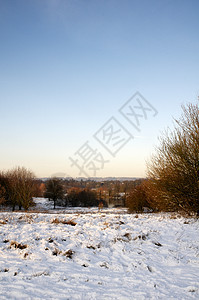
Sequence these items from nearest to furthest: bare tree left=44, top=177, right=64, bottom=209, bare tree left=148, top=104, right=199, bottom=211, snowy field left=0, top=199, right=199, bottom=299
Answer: snowy field left=0, top=199, right=199, bottom=299 < bare tree left=148, top=104, right=199, bottom=211 < bare tree left=44, top=177, right=64, bottom=209

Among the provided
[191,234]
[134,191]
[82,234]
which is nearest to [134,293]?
[82,234]

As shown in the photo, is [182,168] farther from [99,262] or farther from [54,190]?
[54,190]

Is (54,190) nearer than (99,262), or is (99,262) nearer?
(99,262)

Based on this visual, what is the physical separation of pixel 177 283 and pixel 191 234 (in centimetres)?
324

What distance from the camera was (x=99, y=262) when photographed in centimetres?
470

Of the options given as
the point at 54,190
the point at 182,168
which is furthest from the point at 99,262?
the point at 54,190

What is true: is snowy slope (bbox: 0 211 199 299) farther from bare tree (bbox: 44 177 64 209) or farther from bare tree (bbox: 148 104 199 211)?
bare tree (bbox: 44 177 64 209)

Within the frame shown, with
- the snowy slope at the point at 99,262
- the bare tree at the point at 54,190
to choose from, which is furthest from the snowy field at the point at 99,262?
the bare tree at the point at 54,190

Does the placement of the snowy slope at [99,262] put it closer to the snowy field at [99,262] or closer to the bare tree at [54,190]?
the snowy field at [99,262]

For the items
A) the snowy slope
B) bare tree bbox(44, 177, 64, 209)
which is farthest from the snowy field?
bare tree bbox(44, 177, 64, 209)

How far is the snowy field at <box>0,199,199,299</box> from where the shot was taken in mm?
3514

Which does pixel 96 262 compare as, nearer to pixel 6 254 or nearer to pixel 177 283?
pixel 177 283

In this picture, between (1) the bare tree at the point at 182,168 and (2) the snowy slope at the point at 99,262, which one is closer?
(2) the snowy slope at the point at 99,262

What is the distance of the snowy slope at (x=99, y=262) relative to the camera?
3514 mm
